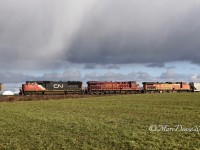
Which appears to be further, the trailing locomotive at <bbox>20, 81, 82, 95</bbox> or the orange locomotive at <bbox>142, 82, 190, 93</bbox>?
the orange locomotive at <bbox>142, 82, 190, 93</bbox>

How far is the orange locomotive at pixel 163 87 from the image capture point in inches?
3984

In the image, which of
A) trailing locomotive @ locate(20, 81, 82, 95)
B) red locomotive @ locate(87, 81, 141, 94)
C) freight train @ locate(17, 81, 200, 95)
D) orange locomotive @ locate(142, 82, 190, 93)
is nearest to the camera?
trailing locomotive @ locate(20, 81, 82, 95)

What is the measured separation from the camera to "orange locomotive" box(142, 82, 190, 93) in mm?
101188

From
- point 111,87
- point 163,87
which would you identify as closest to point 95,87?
point 111,87

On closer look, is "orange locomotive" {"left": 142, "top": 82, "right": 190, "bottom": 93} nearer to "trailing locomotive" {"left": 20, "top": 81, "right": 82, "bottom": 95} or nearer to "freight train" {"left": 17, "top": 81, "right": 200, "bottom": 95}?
"freight train" {"left": 17, "top": 81, "right": 200, "bottom": 95}

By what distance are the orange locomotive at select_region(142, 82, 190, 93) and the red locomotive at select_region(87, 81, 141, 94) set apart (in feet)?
21.6

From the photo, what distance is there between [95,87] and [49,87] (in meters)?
13.6

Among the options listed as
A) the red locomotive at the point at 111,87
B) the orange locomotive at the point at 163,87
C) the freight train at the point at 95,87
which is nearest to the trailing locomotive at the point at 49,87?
the freight train at the point at 95,87

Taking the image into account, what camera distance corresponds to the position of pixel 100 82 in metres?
89.8

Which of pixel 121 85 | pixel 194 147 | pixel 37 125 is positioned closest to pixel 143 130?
pixel 194 147

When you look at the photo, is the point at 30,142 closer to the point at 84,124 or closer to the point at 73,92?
the point at 84,124

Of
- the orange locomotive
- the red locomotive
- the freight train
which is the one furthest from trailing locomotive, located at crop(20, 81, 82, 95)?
the orange locomotive

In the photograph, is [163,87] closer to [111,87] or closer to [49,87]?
[111,87]

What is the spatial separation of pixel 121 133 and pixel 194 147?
475 centimetres
